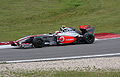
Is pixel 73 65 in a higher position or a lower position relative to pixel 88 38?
higher

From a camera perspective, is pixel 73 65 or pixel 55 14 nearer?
pixel 73 65

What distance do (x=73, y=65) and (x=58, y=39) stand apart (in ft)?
16.2

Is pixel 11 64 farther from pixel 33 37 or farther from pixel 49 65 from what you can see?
pixel 33 37

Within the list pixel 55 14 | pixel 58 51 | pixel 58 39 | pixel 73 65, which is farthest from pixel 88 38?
pixel 55 14

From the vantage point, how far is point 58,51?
564 inches

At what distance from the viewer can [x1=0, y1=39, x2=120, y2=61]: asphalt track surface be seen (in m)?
13.2

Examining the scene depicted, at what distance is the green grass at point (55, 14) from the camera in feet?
89.7

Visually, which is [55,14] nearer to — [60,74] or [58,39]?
[58,39]

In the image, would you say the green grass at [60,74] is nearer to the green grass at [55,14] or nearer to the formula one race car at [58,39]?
the formula one race car at [58,39]

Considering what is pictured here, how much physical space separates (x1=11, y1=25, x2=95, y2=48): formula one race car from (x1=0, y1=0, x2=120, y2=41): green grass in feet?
28.3

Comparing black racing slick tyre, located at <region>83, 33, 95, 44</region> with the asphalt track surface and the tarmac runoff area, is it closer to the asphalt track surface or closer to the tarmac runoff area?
the asphalt track surface

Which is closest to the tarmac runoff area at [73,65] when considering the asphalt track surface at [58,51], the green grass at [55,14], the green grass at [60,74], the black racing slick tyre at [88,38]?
the green grass at [60,74]

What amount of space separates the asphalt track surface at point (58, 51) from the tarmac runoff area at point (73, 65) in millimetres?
1330

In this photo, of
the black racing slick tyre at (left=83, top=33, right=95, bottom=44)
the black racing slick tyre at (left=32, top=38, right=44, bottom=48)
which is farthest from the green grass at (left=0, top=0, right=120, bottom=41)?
the black racing slick tyre at (left=32, top=38, right=44, bottom=48)
